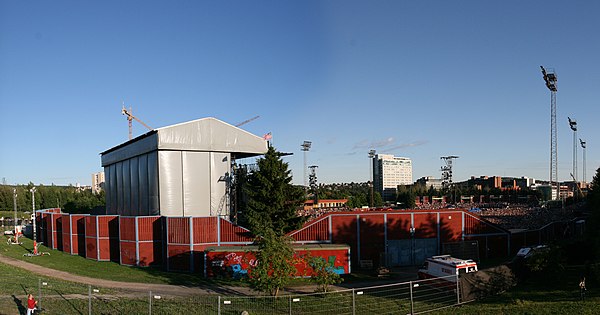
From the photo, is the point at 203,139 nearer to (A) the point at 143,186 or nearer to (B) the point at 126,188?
(A) the point at 143,186

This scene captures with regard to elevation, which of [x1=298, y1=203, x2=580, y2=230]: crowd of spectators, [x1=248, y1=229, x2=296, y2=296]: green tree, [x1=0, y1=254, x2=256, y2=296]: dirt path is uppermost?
[x1=248, y1=229, x2=296, y2=296]: green tree

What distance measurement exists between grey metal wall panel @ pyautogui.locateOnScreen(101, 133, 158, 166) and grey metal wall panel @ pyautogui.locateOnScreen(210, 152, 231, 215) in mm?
6864

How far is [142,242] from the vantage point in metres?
41.3

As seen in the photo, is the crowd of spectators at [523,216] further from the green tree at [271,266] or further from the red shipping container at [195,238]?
the green tree at [271,266]

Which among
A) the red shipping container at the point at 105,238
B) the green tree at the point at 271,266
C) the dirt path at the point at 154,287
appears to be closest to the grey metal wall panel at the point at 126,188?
the red shipping container at the point at 105,238

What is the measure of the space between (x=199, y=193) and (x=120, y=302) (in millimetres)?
30155

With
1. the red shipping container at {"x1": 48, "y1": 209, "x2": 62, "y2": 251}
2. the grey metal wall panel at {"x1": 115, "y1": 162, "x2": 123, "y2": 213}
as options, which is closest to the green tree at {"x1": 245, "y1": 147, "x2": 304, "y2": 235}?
the red shipping container at {"x1": 48, "y1": 209, "x2": 62, "y2": 251}

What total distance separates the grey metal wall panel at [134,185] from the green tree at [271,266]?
39.6 meters

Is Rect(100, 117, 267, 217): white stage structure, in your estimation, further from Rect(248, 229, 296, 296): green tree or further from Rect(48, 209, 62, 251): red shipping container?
Rect(248, 229, 296, 296): green tree

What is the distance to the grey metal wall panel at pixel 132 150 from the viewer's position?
2079 inches

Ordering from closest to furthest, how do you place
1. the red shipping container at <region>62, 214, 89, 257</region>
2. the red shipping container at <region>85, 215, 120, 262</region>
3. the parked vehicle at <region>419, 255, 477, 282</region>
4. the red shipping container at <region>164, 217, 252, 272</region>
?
the parked vehicle at <region>419, 255, 477, 282</region>, the red shipping container at <region>164, 217, 252, 272</region>, the red shipping container at <region>85, 215, 120, 262</region>, the red shipping container at <region>62, 214, 89, 257</region>

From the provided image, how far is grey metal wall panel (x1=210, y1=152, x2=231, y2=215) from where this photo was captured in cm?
5409

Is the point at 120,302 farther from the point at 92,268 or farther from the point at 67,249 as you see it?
the point at 67,249

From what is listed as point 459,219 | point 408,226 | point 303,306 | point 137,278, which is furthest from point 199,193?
point 303,306
